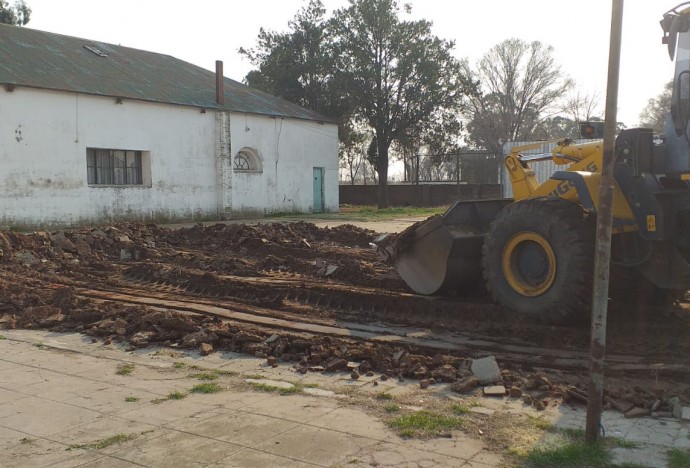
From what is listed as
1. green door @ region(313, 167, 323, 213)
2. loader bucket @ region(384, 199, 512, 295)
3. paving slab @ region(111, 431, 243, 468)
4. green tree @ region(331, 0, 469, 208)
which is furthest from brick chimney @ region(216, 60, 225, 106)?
paving slab @ region(111, 431, 243, 468)

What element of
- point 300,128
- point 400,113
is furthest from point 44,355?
point 400,113

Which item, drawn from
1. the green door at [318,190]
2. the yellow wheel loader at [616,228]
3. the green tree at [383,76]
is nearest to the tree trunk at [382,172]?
the green tree at [383,76]

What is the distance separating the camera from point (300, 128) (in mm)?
34562

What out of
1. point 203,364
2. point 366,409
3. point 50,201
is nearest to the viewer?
point 366,409

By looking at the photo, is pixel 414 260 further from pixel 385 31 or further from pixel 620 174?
pixel 385 31

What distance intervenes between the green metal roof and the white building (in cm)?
8

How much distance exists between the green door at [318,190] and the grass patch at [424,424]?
30821 mm

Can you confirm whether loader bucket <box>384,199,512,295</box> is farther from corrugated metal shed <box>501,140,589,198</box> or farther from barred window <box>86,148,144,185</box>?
barred window <box>86,148,144,185</box>

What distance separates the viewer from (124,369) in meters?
6.66

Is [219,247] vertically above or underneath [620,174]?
underneath

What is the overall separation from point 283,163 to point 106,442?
1150 inches

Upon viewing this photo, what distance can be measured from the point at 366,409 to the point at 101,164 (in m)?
23.2

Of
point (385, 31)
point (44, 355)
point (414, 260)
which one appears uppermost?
point (385, 31)

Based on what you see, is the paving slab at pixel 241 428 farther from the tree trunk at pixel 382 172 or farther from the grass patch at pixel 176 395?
the tree trunk at pixel 382 172
